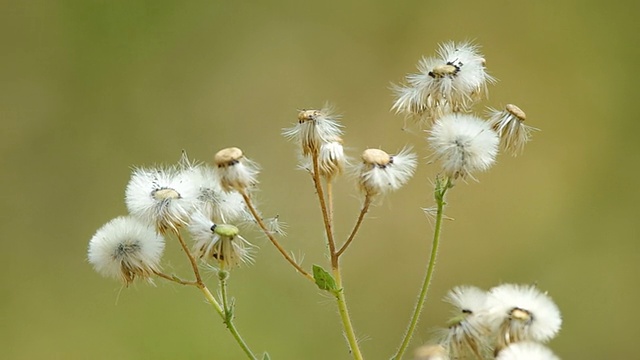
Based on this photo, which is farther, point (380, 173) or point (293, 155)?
point (293, 155)

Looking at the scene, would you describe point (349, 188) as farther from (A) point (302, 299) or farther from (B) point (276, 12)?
(B) point (276, 12)

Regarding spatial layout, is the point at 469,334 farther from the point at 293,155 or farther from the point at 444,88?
the point at 293,155

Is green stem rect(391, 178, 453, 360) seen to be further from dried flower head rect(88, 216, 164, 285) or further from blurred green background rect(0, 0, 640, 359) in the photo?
blurred green background rect(0, 0, 640, 359)

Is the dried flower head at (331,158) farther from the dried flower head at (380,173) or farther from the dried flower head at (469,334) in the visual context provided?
the dried flower head at (469,334)

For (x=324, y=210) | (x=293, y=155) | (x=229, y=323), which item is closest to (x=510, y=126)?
(x=324, y=210)

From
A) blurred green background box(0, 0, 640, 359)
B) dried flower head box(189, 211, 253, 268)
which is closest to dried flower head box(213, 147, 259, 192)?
dried flower head box(189, 211, 253, 268)

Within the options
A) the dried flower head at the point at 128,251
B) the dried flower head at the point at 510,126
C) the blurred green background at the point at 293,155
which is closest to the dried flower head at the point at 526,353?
the dried flower head at the point at 510,126
